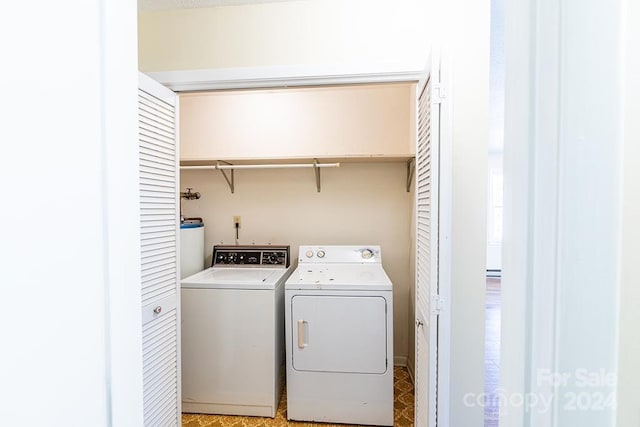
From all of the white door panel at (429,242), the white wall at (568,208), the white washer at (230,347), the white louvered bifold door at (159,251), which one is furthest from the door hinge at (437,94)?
the white washer at (230,347)

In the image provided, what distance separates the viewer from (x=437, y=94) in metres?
1.15

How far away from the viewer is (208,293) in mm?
2238

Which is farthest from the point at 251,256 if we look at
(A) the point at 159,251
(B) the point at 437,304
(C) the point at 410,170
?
(B) the point at 437,304

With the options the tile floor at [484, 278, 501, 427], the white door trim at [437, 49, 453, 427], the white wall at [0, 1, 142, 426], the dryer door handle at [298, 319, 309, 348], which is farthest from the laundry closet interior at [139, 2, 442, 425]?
the white wall at [0, 1, 142, 426]

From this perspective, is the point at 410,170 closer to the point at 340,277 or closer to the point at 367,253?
the point at 367,253

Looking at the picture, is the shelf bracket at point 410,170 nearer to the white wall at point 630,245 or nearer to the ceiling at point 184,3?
the ceiling at point 184,3

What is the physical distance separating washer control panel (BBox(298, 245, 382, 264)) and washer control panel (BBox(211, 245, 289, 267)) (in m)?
0.20

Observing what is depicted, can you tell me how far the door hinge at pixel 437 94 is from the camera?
113 cm

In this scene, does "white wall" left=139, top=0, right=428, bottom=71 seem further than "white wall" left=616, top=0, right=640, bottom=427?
Yes

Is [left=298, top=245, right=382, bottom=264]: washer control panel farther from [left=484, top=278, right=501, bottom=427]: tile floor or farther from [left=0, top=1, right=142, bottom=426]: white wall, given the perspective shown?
[left=0, top=1, right=142, bottom=426]: white wall

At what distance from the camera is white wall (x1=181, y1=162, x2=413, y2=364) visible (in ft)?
9.43

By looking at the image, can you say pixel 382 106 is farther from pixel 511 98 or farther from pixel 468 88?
pixel 511 98

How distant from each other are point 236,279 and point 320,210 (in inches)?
41.8

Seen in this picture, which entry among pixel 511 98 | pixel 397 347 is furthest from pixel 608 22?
pixel 397 347
